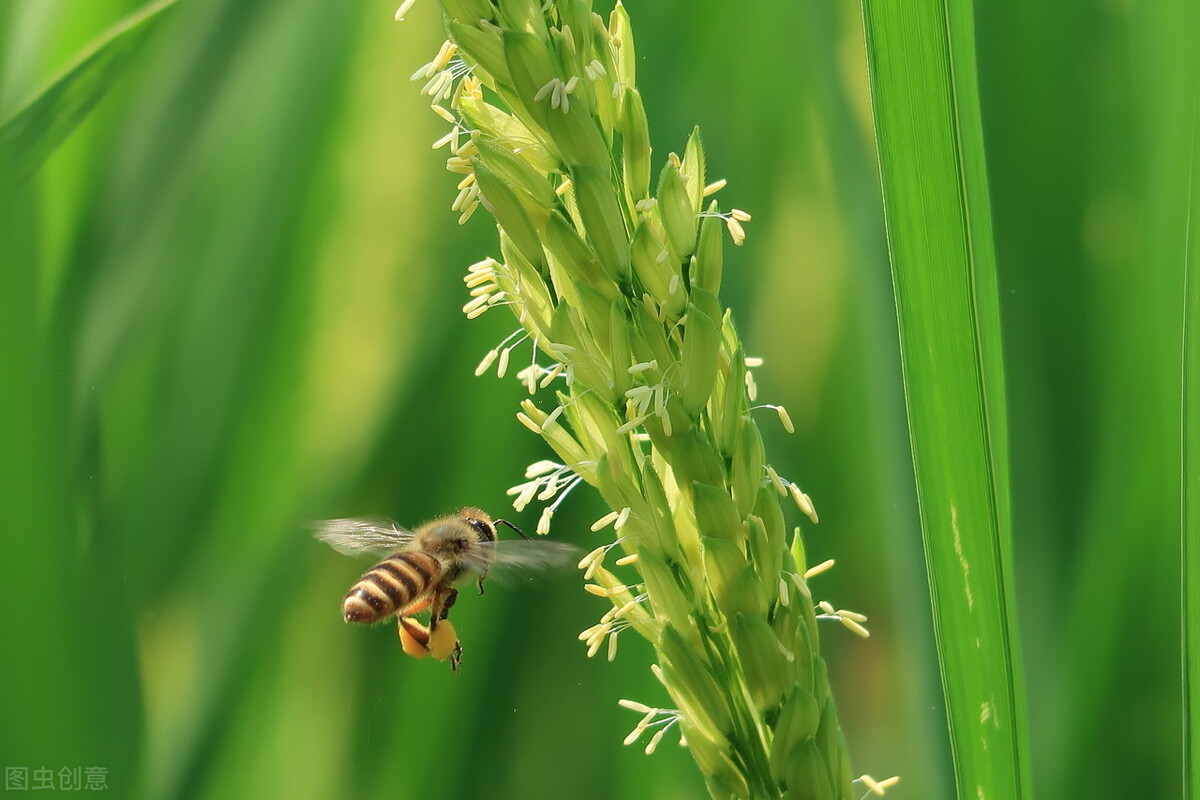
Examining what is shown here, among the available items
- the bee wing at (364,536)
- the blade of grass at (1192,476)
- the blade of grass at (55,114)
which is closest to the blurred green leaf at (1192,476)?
the blade of grass at (1192,476)

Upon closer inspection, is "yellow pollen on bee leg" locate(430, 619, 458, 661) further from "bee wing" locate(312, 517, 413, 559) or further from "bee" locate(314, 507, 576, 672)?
"bee wing" locate(312, 517, 413, 559)

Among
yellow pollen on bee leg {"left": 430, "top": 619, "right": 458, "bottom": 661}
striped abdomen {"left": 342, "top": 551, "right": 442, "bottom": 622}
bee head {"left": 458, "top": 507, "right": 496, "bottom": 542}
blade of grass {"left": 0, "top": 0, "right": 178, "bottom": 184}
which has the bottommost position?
yellow pollen on bee leg {"left": 430, "top": 619, "right": 458, "bottom": 661}

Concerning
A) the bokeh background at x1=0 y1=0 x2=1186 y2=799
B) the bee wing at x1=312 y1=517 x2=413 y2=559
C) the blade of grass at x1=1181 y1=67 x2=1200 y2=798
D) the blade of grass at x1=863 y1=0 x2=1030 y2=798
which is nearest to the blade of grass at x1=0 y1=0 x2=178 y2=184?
the bokeh background at x1=0 y1=0 x2=1186 y2=799

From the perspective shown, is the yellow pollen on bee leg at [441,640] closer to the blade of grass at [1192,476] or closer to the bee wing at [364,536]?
the bee wing at [364,536]

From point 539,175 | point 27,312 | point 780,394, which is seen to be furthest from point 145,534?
point 539,175

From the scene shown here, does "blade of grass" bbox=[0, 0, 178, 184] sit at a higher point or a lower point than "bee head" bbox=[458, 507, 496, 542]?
higher

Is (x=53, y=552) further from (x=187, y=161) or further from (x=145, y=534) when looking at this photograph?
(x=187, y=161)
